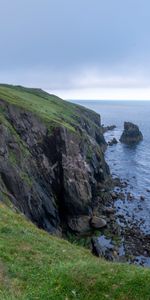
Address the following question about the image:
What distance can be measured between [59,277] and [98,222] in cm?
4361

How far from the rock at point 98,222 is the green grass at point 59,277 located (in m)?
37.4

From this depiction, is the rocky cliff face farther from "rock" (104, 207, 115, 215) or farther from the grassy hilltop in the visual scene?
the grassy hilltop

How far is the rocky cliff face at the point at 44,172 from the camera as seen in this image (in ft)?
171

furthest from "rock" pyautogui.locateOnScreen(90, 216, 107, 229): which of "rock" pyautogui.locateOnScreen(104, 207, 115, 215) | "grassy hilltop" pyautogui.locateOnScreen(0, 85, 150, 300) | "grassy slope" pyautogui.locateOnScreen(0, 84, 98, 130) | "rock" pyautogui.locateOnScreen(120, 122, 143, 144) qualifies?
"rock" pyautogui.locateOnScreen(120, 122, 143, 144)

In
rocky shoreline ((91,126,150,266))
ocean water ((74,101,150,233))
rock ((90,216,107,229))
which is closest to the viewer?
rocky shoreline ((91,126,150,266))

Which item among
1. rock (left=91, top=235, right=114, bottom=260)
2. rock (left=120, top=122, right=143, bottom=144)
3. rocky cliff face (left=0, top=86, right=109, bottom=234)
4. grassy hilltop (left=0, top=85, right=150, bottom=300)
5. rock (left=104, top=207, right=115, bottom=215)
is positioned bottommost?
rock (left=120, top=122, right=143, bottom=144)

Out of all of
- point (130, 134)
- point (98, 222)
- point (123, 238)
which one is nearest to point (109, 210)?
point (98, 222)

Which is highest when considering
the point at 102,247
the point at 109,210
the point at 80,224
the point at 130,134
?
the point at 80,224

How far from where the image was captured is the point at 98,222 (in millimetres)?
62844

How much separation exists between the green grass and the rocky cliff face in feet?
73.8

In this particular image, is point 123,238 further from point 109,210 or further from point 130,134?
point 130,134

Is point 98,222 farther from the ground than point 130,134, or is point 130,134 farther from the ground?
point 98,222

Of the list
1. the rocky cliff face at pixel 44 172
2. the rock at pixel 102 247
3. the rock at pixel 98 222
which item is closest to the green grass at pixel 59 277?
the rocky cliff face at pixel 44 172

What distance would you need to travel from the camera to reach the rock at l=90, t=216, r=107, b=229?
6241cm
